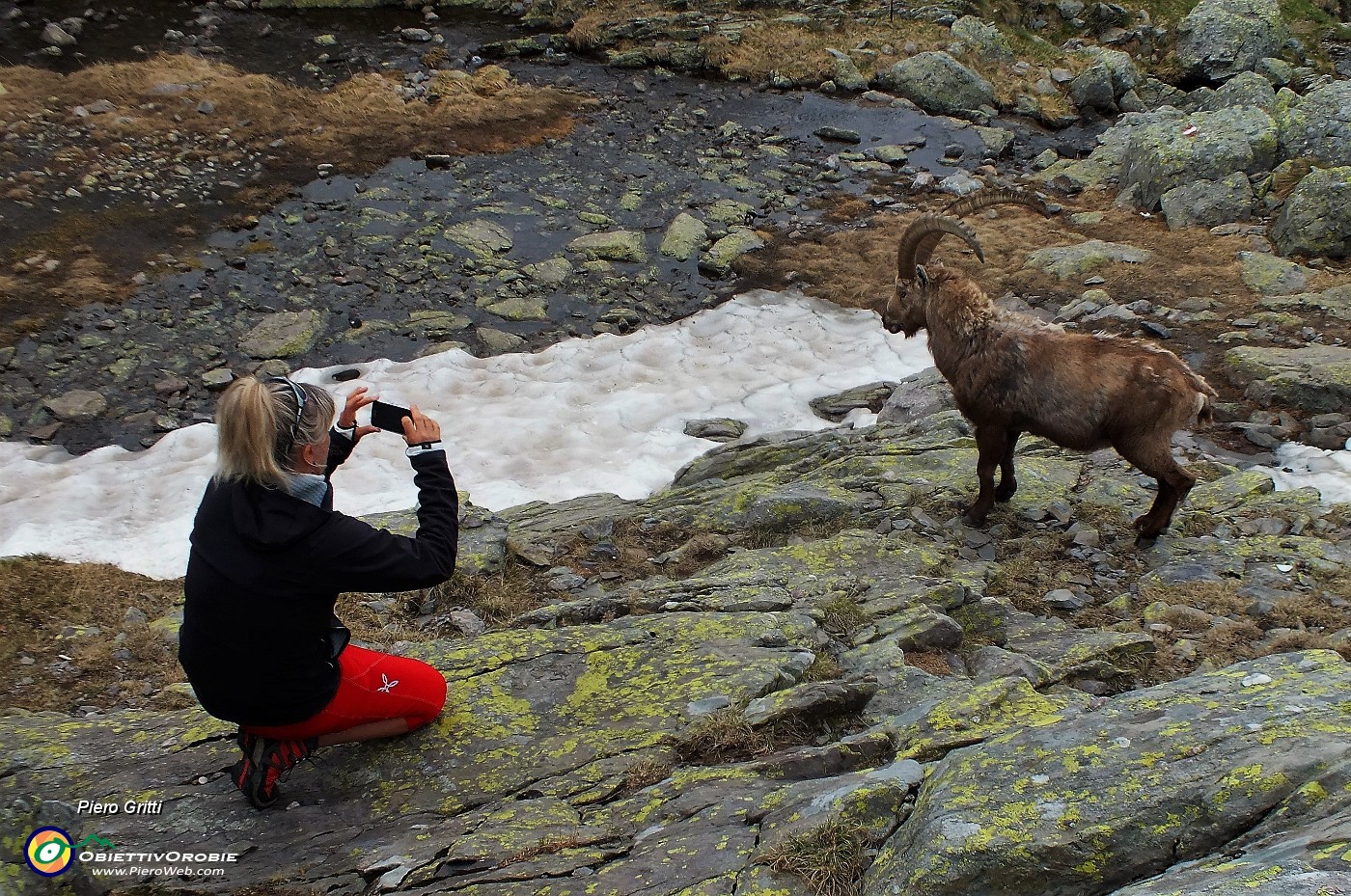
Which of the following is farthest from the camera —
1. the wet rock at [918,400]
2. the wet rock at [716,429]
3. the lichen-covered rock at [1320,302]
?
the lichen-covered rock at [1320,302]

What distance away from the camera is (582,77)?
29.7m

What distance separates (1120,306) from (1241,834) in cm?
1460

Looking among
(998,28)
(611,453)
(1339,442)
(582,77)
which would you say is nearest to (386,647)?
(611,453)

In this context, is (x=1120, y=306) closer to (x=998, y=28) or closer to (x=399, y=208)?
(x=399, y=208)

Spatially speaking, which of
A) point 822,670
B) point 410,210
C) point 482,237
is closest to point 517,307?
point 482,237

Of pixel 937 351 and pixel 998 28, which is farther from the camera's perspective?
pixel 998 28

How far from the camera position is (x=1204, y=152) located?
2145 centimetres

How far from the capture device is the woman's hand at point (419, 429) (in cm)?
526

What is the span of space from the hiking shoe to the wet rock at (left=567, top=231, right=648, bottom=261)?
632 inches

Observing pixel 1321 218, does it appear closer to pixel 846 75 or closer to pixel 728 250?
pixel 728 250

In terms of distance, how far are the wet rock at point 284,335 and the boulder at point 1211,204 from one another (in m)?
17.3

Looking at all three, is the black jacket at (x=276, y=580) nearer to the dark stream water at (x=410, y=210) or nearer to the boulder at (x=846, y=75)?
the dark stream water at (x=410, y=210)

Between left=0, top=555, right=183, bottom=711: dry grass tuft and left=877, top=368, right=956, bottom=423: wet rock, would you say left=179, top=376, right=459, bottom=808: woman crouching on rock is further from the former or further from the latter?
left=877, top=368, right=956, bottom=423: wet rock

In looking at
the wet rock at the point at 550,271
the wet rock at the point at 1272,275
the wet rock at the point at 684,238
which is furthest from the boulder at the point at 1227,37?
the wet rock at the point at 550,271
